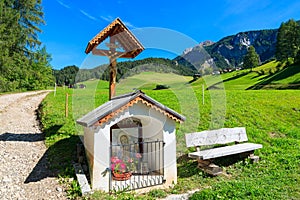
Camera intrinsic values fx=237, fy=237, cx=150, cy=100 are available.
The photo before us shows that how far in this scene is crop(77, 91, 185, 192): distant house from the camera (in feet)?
18.2

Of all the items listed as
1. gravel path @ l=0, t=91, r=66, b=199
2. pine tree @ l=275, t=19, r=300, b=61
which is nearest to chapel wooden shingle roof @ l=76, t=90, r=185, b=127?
gravel path @ l=0, t=91, r=66, b=199

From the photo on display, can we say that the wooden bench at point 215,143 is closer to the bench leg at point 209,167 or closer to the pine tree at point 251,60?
the bench leg at point 209,167

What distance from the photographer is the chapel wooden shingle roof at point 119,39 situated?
22.0 ft

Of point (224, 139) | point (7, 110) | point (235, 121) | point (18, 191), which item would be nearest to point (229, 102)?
point (235, 121)

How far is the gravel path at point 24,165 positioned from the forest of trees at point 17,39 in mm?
14273

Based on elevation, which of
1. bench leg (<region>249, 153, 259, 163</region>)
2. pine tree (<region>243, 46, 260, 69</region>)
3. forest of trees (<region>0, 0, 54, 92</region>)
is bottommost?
bench leg (<region>249, 153, 259, 163</region>)

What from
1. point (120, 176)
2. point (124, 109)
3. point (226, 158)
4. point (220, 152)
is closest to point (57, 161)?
point (120, 176)

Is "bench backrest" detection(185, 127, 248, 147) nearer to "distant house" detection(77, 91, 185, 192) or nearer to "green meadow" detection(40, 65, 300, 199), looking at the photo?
"green meadow" detection(40, 65, 300, 199)

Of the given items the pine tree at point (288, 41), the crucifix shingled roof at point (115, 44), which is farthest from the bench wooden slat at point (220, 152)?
the pine tree at point (288, 41)

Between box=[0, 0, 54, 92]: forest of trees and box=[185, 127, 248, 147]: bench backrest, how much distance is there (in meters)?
22.2

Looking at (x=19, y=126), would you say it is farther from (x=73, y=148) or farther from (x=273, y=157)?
(x=273, y=157)

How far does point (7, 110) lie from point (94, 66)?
33.5 feet

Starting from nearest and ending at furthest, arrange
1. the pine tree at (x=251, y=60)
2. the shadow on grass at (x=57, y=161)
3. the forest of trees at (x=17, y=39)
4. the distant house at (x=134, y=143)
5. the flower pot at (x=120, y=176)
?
the distant house at (x=134, y=143) < the flower pot at (x=120, y=176) < the shadow on grass at (x=57, y=161) < the forest of trees at (x=17, y=39) < the pine tree at (x=251, y=60)

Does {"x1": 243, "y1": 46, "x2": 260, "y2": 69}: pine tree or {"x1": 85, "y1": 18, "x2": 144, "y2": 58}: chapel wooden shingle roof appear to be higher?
{"x1": 243, "y1": 46, "x2": 260, "y2": 69}: pine tree
